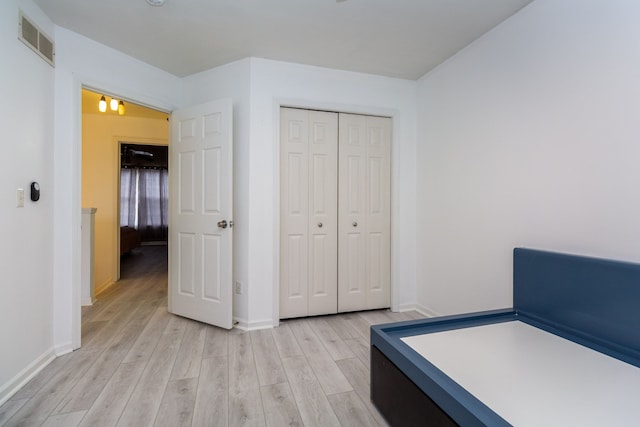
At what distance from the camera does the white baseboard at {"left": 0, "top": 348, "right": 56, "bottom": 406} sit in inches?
64.7

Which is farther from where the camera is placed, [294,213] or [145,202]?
[145,202]

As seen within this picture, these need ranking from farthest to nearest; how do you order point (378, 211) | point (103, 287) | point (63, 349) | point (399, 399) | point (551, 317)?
point (103, 287), point (378, 211), point (63, 349), point (551, 317), point (399, 399)

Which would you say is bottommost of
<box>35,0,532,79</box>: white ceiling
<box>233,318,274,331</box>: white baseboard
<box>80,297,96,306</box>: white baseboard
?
<box>233,318,274,331</box>: white baseboard

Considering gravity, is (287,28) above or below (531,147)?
above

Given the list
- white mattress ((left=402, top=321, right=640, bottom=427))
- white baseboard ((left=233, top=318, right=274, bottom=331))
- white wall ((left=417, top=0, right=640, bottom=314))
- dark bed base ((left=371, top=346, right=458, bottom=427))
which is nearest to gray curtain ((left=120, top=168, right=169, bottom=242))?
white baseboard ((left=233, top=318, right=274, bottom=331))

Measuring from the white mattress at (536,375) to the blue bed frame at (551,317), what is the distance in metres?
0.07

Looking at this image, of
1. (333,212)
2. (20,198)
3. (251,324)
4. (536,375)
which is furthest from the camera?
(333,212)

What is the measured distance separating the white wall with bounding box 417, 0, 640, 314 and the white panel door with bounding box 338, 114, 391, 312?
0.44 meters

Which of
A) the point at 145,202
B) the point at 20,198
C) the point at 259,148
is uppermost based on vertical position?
the point at 259,148

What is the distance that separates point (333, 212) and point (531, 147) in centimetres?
169

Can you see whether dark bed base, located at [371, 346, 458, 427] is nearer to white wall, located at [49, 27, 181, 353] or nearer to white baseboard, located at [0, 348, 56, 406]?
white baseboard, located at [0, 348, 56, 406]

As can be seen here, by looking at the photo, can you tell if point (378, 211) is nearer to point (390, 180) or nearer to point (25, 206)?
point (390, 180)

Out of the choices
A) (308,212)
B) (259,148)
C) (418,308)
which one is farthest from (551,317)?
(259,148)

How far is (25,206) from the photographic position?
1836mm
